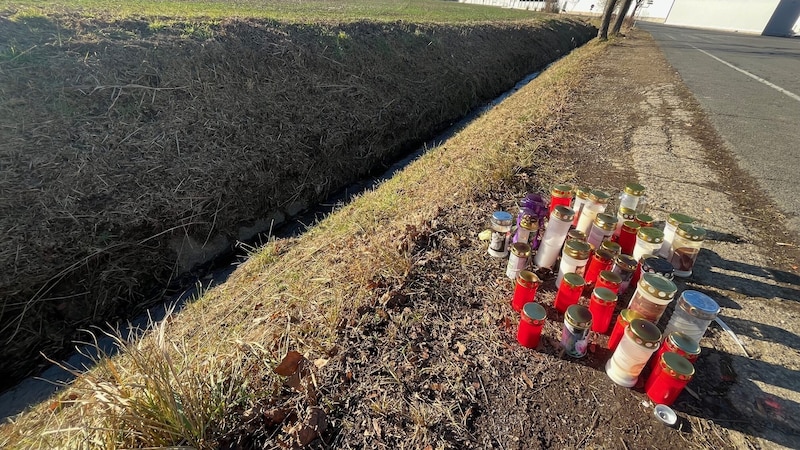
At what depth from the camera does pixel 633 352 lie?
1725mm

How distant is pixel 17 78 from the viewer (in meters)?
4.09

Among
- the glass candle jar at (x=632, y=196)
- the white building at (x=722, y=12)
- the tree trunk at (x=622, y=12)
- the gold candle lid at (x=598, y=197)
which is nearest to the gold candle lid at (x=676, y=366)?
the gold candle lid at (x=598, y=197)

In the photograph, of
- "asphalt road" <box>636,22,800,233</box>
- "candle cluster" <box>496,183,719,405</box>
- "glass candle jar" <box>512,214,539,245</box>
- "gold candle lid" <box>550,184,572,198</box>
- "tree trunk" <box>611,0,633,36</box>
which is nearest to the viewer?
"candle cluster" <box>496,183,719,405</box>

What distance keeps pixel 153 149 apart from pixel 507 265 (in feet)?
14.5

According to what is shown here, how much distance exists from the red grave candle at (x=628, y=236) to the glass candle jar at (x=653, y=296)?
0.66 m

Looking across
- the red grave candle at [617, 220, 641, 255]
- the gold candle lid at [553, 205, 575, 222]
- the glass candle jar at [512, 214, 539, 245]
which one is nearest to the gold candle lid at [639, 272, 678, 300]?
the gold candle lid at [553, 205, 575, 222]

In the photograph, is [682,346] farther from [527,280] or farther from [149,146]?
[149,146]

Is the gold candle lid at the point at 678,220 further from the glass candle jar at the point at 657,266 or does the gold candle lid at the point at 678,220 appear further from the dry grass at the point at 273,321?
the dry grass at the point at 273,321

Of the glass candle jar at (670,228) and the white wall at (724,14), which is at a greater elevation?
the white wall at (724,14)

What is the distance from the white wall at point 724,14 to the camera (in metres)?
27.1

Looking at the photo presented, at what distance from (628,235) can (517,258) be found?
0.81 m

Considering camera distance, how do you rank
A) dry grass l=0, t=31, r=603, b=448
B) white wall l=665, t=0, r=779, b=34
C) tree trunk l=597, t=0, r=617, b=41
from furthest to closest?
white wall l=665, t=0, r=779, b=34 < tree trunk l=597, t=0, r=617, b=41 < dry grass l=0, t=31, r=603, b=448

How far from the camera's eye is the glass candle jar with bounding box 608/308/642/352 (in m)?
1.84

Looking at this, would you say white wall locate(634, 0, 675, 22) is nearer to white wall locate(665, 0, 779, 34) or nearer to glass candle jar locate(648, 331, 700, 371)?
white wall locate(665, 0, 779, 34)
